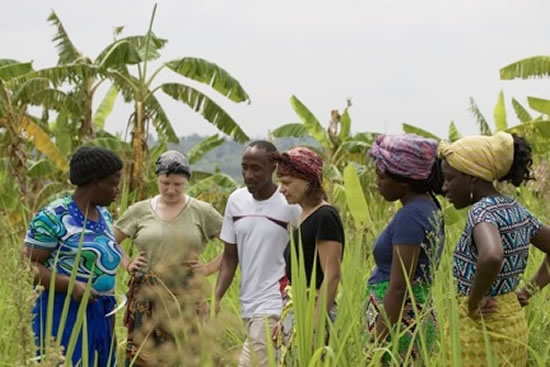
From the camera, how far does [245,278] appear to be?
4.20 meters

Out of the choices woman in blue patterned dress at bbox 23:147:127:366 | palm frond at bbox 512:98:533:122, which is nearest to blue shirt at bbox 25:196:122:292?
woman in blue patterned dress at bbox 23:147:127:366

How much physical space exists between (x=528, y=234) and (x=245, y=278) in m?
1.49

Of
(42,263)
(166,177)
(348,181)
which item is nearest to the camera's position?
(42,263)

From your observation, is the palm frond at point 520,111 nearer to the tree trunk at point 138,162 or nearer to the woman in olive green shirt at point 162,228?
the tree trunk at point 138,162

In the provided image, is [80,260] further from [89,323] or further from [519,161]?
[519,161]

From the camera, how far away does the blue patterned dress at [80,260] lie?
359cm

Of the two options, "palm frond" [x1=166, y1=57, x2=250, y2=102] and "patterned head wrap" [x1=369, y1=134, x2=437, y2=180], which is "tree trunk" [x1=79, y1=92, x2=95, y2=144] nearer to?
"palm frond" [x1=166, y1=57, x2=250, y2=102]

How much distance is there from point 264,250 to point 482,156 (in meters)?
1.33

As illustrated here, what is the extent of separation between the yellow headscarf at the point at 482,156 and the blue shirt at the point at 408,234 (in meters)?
0.23

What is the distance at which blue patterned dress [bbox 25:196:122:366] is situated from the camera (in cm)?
359

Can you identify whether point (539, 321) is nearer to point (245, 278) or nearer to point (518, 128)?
point (245, 278)

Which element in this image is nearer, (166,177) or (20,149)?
(166,177)

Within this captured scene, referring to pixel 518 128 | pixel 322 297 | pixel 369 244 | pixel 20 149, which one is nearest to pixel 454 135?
pixel 518 128

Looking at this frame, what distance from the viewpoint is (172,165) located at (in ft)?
15.0
